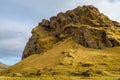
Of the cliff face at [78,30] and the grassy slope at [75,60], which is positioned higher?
the cliff face at [78,30]

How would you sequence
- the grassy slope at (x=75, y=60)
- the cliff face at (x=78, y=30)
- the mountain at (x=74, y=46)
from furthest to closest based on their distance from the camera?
the cliff face at (x=78, y=30) → the mountain at (x=74, y=46) → the grassy slope at (x=75, y=60)

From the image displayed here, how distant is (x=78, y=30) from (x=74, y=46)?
7.94m

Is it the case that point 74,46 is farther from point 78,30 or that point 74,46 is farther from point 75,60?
point 75,60

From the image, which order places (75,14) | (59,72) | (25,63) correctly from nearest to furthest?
1. (59,72)
2. (25,63)
3. (75,14)

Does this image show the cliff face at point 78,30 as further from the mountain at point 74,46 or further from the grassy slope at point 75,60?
the grassy slope at point 75,60

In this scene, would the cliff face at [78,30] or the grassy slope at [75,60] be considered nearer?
the grassy slope at [75,60]

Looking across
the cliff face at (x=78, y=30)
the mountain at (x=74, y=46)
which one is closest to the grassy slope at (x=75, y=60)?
the mountain at (x=74, y=46)

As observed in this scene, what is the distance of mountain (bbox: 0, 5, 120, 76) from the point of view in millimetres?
125688

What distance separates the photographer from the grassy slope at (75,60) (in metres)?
125

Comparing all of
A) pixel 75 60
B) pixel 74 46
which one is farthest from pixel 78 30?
pixel 75 60

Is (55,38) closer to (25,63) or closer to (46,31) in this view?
(46,31)

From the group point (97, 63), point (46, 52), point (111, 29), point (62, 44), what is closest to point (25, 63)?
point (46, 52)

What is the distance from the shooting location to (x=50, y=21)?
174625mm

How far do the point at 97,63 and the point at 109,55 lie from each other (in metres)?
9.72
